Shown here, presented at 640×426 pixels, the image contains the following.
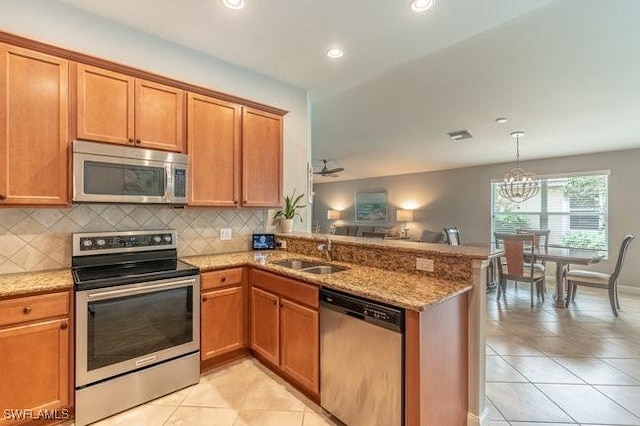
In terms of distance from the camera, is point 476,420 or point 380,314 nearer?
point 380,314

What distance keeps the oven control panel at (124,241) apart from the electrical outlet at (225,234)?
0.50m

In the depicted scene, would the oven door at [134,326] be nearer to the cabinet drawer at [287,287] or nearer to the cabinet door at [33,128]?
the cabinet drawer at [287,287]

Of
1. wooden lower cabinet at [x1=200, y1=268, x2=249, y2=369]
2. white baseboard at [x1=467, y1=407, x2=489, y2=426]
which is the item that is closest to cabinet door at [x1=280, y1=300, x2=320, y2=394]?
wooden lower cabinet at [x1=200, y1=268, x2=249, y2=369]

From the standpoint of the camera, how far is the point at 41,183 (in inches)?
76.0

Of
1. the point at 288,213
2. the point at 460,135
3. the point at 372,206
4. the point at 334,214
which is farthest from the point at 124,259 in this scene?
the point at 334,214

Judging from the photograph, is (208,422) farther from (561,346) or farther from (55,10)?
(561,346)

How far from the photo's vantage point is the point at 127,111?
7.32 feet

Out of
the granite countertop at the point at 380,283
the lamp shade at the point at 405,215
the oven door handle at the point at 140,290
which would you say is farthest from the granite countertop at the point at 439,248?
the lamp shade at the point at 405,215

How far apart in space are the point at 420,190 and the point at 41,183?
777 centimetres

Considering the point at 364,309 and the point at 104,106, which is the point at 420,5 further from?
the point at 104,106

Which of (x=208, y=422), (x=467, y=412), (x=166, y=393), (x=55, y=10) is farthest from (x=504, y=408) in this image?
(x=55, y=10)

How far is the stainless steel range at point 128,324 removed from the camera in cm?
184

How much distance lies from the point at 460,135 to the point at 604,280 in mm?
2736

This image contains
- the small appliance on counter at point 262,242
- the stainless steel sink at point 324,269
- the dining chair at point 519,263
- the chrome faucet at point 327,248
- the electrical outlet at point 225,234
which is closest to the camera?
the stainless steel sink at point 324,269
